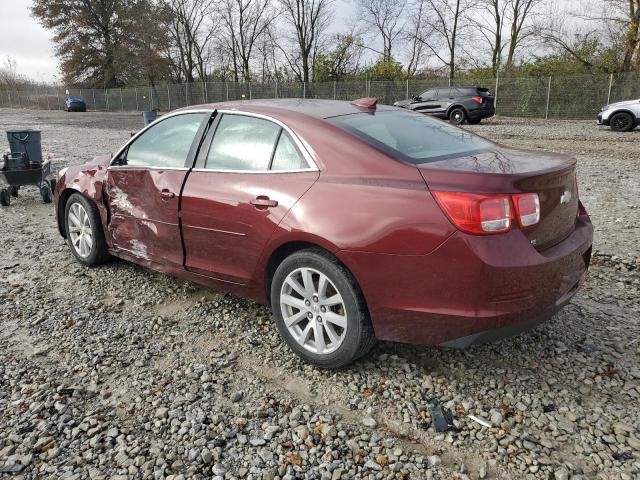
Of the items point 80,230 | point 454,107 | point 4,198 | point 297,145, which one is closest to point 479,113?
point 454,107

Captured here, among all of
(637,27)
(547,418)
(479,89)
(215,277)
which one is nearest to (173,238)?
(215,277)

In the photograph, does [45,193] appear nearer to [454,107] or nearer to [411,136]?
[411,136]

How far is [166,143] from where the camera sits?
404 centimetres

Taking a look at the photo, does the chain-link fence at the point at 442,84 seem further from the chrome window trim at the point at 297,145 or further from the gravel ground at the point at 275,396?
the chrome window trim at the point at 297,145

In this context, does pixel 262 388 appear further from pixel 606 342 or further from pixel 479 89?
pixel 479 89

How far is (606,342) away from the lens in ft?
Answer: 11.0

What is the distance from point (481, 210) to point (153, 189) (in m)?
2.51

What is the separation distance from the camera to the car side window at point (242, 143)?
3.32 meters

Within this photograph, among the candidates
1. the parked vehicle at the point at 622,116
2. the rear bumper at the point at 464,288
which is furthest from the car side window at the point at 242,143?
the parked vehicle at the point at 622,116

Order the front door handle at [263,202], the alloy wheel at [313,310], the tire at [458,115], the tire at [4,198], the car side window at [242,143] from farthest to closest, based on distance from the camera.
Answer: the tire at [458,115]
the tire at [4,198]
the car side window at [242,143]
the front door handle at [263,202]
the alloy wheel at [313,310]

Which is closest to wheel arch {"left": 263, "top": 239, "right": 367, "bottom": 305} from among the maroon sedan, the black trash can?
the maroon sedan

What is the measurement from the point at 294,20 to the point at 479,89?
27.5 m

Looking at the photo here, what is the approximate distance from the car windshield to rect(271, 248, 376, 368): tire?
74 centimetres

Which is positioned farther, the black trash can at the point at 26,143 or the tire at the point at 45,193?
the black trash can at the point at 26,143
